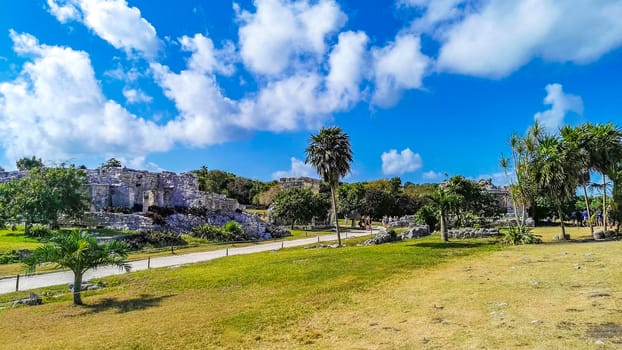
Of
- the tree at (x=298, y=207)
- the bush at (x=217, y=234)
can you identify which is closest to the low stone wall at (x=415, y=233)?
the bush at (x=217, y=234)

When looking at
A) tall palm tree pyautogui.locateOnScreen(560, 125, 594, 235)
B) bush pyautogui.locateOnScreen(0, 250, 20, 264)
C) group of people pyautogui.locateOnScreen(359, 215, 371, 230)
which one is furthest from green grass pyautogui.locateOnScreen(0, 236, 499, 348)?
group of people pyautogui.locateOnScreen(359, 215, 371, 230)

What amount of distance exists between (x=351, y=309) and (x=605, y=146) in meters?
30.3

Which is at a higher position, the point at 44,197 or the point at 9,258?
the point at 44,197

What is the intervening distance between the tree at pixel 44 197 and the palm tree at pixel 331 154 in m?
24.8

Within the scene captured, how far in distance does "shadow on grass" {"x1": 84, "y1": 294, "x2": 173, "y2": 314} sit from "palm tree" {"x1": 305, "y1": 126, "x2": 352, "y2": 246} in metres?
21.7

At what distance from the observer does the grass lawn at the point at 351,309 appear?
9.02m

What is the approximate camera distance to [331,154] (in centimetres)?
3525

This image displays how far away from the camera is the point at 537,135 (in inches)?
1284

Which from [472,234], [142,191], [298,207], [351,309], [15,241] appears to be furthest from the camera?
[298,207]

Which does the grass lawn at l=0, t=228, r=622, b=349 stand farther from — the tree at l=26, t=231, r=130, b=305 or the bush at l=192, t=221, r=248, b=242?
the bush at l=192, t=221, r=248, b=242

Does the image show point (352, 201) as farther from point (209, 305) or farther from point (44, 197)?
point (209, 305)

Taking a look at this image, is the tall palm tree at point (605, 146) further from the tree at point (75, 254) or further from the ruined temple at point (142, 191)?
the ruined temple at point (142, 191)

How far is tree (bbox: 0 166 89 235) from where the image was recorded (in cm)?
3838

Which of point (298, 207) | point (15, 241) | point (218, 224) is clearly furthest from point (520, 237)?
point (15, 241)
